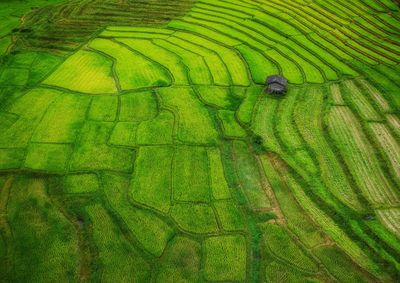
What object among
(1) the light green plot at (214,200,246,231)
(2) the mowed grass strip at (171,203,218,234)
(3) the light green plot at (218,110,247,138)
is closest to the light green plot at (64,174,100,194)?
(2) the mowed grass strip at (171,203,218,234)

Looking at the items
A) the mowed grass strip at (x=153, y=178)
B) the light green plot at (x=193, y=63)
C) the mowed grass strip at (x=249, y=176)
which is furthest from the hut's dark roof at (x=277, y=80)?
the mowed grass strip at (x=153, y=178)

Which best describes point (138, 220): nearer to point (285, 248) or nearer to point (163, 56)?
point (285, 248)

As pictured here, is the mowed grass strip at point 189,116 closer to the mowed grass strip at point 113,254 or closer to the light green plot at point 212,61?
the light green plot at point 212,61

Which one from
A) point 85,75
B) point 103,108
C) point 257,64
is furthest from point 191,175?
point 85,75

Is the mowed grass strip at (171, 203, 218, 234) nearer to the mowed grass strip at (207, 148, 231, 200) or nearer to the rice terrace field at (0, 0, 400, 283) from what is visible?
the rice terrace field at (0, 0, 400, 283)

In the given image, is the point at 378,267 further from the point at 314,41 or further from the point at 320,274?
the point at 314,41

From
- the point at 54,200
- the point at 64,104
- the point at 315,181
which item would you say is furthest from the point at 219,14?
the point at 54,200
